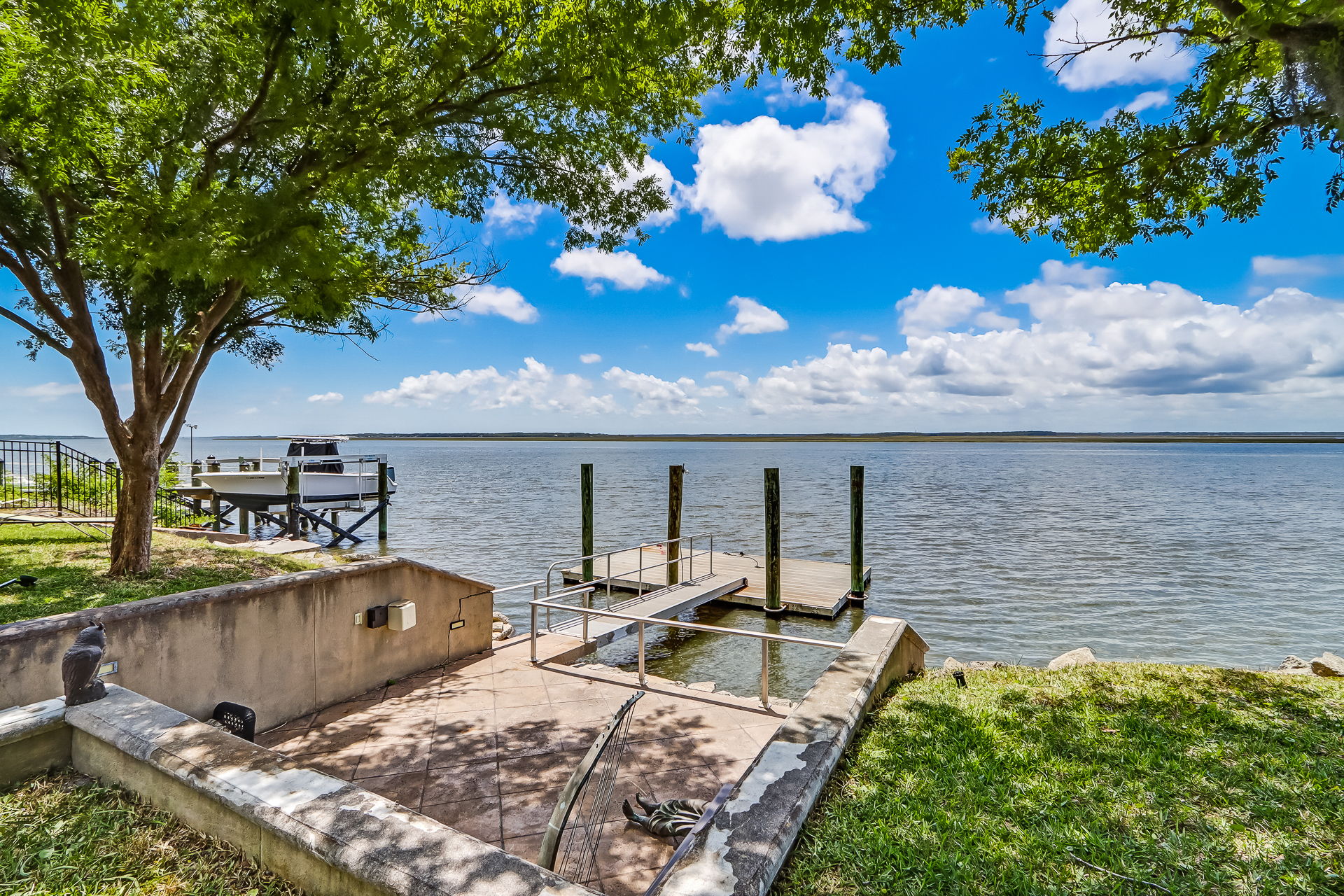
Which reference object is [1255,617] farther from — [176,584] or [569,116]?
[176,584]

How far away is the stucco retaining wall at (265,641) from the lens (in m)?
4.20

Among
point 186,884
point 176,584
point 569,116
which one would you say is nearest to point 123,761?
point 186,884

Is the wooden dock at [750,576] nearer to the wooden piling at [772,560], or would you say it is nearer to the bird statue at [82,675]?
the wooden piling at [772,560]

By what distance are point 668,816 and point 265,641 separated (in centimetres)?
393

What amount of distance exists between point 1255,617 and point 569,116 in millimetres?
17989

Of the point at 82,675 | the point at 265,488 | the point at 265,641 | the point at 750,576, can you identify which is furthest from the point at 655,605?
the point at 265,488

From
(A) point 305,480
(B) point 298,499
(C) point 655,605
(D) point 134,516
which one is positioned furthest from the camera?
(A) point 305,480

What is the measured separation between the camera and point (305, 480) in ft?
73.2

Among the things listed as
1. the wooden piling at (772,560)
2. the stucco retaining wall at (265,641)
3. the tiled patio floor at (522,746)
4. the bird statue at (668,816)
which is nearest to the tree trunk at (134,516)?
the stucco retaining wall at (265,641)

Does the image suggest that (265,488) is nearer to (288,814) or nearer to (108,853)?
(108,853)

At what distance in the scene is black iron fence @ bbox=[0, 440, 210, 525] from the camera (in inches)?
544

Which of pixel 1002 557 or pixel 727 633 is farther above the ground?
pixel 727 633

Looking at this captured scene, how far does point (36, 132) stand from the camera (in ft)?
17.2

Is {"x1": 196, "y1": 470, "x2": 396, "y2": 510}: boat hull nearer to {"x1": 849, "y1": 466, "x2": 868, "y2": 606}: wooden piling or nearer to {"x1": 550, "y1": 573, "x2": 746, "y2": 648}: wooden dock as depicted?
{"x1": 550, "y1": 573, "x2": 746, "y2": 648}: wooden dock
